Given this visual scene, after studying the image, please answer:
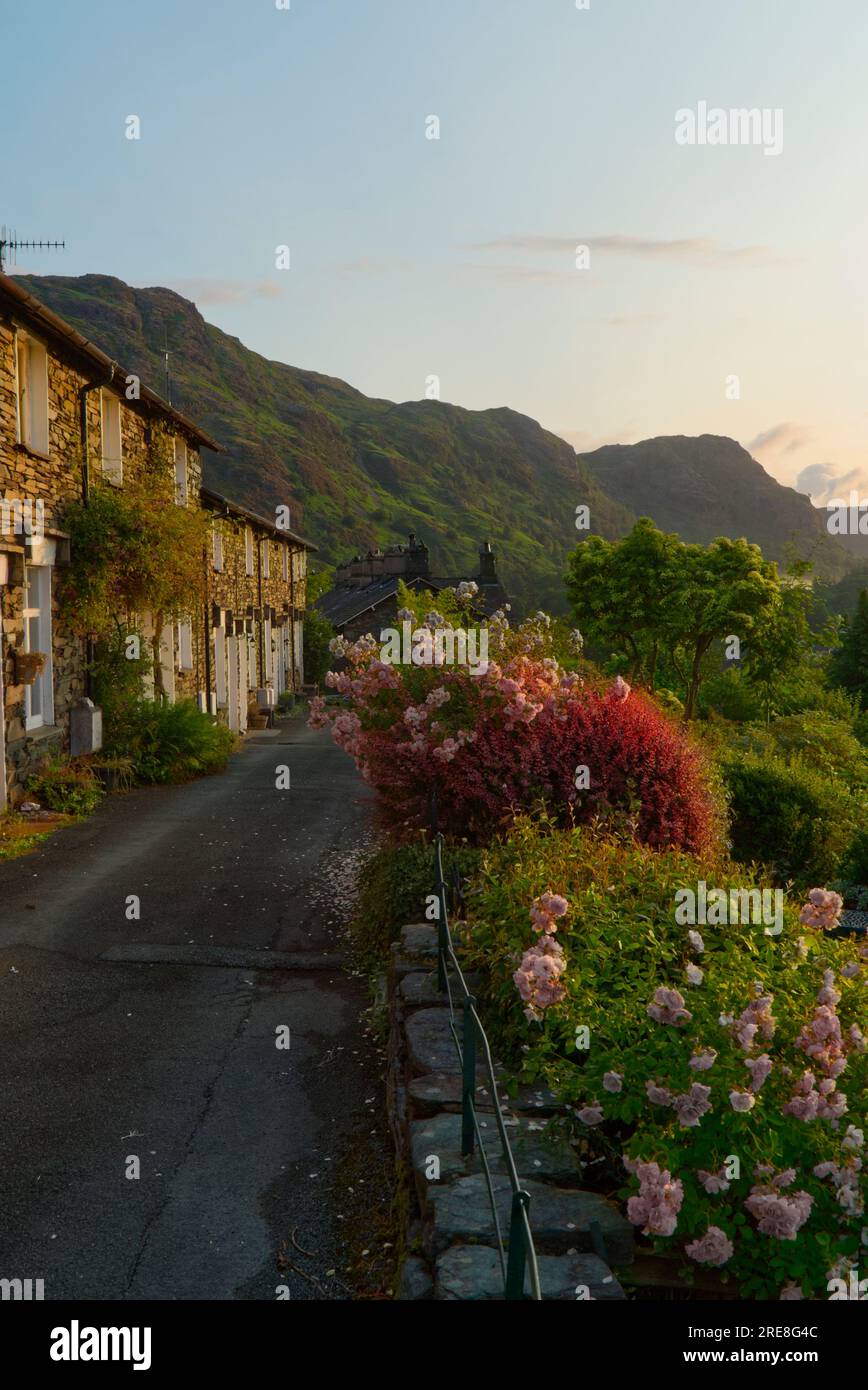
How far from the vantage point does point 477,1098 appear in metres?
4.65

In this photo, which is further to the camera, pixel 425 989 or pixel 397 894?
pixel 397 894

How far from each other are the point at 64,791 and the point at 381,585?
128 ft

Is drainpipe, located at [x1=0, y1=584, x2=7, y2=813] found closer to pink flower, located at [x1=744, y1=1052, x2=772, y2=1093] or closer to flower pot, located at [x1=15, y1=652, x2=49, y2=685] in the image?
A: flower pot, located at [x1=15, y1=652, x2=49, y2=685]

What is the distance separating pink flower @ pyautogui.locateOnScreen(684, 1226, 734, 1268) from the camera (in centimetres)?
337

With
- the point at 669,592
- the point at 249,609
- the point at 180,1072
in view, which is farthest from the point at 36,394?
the point at 249,609

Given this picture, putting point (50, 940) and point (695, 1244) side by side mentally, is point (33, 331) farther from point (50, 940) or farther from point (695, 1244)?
point (695, 1244)

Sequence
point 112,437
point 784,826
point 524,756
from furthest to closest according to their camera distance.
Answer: point 112,437 < point 784,826 < point 524,756

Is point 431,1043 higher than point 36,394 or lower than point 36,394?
lower

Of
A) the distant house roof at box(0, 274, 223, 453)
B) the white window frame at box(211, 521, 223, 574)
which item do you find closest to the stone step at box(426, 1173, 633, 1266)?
the distant house roof at box(0, 274, 223, 453)

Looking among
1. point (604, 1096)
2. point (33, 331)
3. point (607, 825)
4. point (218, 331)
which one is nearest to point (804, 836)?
point (607, 825)

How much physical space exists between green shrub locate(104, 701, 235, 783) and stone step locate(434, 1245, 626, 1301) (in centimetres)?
1327

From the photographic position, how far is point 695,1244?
3.39m

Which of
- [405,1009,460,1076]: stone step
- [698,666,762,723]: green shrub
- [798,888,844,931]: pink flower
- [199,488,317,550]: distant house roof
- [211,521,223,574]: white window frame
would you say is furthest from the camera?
[698,666,762,723]: green shrub

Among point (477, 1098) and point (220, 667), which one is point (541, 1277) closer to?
point (477, 1098)
